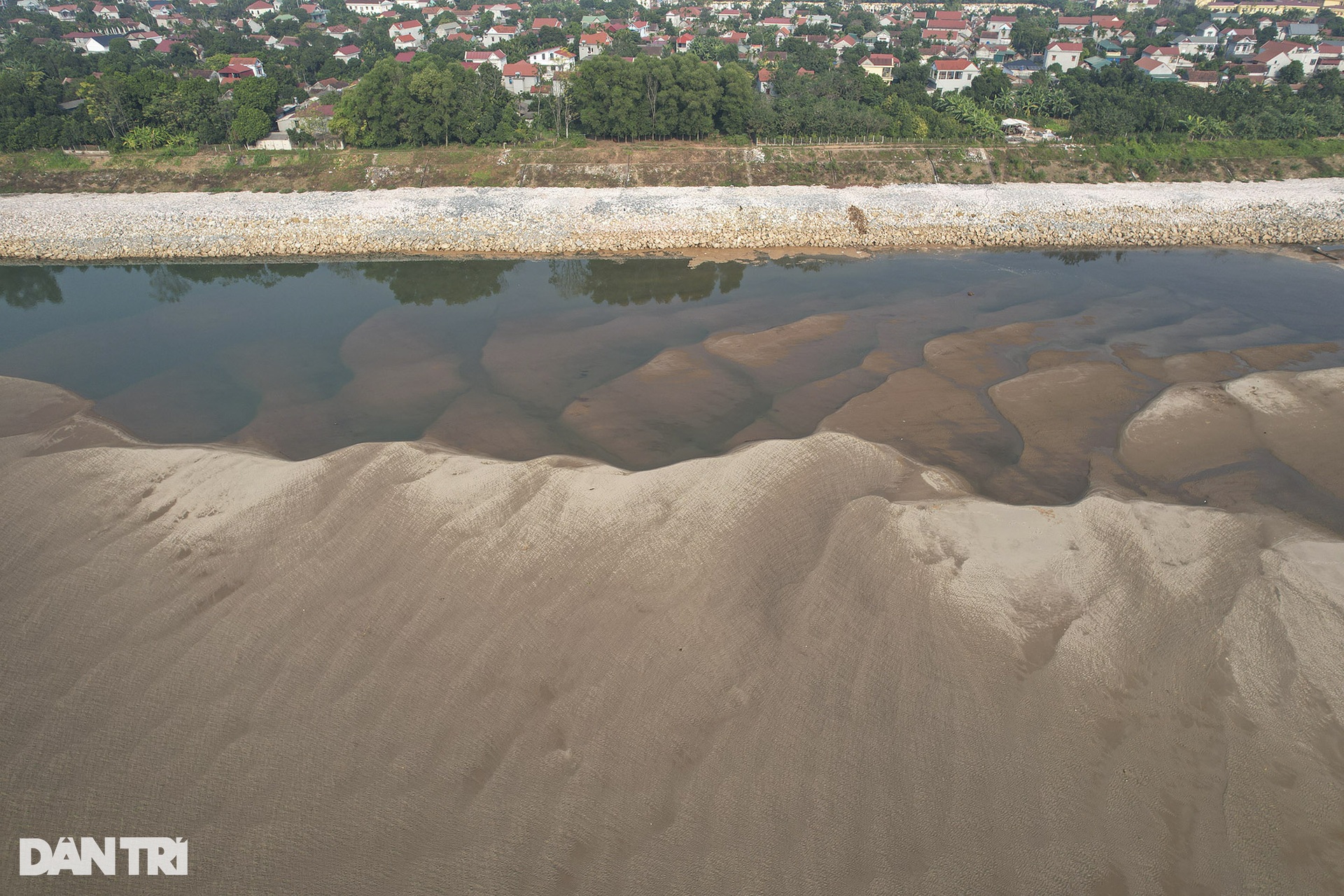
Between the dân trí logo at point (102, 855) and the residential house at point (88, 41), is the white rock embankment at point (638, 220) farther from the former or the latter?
the residential house at point (88, 41)

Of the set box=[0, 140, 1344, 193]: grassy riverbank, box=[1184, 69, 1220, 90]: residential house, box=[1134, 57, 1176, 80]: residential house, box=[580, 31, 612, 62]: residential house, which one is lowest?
box=[0, 140, 1344, 193]: grassy riverbank

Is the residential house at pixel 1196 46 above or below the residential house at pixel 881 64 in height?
above

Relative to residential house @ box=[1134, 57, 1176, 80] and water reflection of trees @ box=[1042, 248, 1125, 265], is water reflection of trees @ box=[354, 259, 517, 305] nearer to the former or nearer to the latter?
water reflection of trees @ box=[1042, 248, 1125, 265]

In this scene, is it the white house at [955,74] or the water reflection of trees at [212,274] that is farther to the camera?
the white house at [955,74]

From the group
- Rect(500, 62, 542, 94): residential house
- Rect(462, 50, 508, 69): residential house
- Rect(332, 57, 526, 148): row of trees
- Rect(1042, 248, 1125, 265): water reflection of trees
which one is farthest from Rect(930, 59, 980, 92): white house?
Rect(462, 50, 508, 69): residential house

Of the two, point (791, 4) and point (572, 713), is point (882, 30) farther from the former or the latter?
point (572, 713)

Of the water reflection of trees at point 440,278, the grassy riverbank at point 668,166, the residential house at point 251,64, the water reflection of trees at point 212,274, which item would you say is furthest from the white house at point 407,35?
the water reflection of trees at point 440,278
